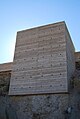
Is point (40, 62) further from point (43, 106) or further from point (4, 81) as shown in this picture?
point (4, 81)

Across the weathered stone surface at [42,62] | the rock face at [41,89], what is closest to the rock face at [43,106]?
the rock face at [41,89]

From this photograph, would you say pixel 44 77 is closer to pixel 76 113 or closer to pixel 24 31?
pixel 76 113

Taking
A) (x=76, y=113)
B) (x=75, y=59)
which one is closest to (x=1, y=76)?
(x=75, y=59)

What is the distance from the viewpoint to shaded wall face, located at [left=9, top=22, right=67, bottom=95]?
511 inches

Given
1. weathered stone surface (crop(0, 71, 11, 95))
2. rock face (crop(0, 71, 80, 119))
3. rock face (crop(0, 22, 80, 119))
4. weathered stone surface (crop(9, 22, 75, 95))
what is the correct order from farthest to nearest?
weathered stone surface (crop(0, 71, 11, 95)) < weathered stone surface (crop(9, 22, 75, 95)) < rock face (crop(0, 22, 80, 119)) < rock face (crop(0, 71, 80, 119))

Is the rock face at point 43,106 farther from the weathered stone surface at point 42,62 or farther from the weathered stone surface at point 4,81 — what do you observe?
the weathered stone surface at point 4,81

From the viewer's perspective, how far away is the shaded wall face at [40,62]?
12977mm

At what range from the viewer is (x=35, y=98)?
13.1 m

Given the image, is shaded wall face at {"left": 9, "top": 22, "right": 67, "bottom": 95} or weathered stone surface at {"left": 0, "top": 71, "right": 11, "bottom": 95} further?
weathered stone surface at {"left": 0, "top": 71, "right": 11, "bottom": 95}

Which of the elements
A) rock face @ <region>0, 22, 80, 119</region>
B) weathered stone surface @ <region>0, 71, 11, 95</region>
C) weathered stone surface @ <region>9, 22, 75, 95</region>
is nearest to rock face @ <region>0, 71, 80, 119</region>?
rock face @ <region>0, 22, 80, 119</region>

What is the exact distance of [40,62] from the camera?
13.9m

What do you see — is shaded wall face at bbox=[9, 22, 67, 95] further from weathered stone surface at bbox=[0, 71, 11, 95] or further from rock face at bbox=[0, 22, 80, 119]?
weathered stone surface at bbox=[0, 71, 11, 95]

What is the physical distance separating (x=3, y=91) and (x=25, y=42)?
4522mm

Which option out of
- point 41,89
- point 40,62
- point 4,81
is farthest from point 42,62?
point 4,81
